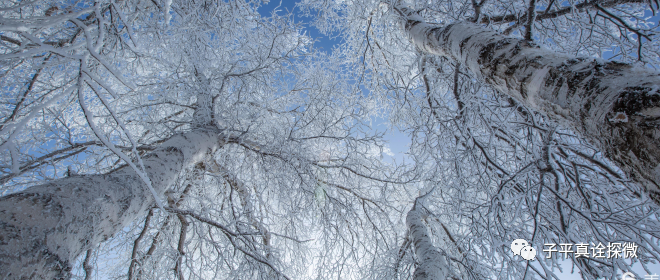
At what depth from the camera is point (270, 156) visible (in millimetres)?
3213

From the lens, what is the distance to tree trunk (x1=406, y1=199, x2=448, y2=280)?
74.9 inches

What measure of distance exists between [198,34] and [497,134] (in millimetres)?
3084

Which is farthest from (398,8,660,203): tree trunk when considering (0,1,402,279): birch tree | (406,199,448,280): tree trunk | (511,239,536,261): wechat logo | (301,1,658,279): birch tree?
(0,1,402,279): birch tree

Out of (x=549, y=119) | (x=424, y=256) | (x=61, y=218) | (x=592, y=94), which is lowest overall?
(x=61, y=218)

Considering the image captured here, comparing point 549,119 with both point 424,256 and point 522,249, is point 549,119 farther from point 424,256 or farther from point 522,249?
point 424,256

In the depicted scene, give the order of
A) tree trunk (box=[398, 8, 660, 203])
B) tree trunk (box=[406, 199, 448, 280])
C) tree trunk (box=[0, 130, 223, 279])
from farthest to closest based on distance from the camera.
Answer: tree trunk (box=[406, 199, 448, 280]) < tree trunk (box=[0, 130, 223, 279]) < tree trunk (box=[398, 8, 660, 203])

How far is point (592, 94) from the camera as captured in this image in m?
0.84

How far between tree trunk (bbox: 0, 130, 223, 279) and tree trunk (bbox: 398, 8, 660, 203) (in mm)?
1839

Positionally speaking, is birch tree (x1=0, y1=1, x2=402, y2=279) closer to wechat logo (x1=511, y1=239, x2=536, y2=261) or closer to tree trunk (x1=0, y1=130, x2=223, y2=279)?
tree trunk (x1=0, y1=130, x2=223, y2=279)

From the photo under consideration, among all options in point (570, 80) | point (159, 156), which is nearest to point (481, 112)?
point (570, 80)

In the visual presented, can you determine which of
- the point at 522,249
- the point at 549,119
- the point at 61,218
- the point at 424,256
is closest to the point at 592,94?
the point at 549,119

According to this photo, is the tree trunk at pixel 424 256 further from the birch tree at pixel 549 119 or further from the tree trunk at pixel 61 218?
the tree trunk at pixel 61 218

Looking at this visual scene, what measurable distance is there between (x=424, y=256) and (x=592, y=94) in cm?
165

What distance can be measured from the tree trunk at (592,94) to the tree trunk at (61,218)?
184 cm
